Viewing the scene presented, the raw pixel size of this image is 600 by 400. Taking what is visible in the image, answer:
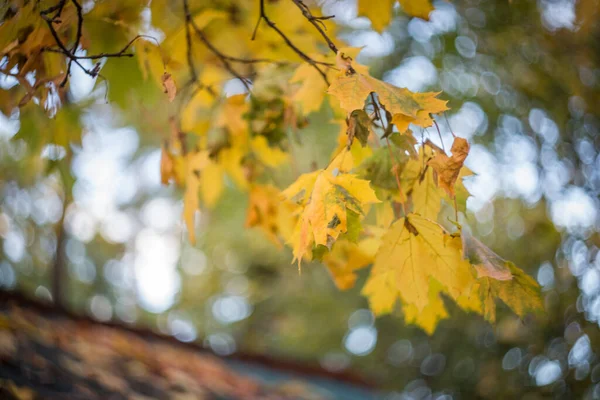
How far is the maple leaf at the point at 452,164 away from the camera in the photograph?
85 cm

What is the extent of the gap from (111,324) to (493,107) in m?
2.56

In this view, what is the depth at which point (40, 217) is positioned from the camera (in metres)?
6.16

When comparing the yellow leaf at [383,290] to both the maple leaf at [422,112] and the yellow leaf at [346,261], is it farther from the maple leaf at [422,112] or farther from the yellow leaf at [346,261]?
the maple leaf at [422,112]

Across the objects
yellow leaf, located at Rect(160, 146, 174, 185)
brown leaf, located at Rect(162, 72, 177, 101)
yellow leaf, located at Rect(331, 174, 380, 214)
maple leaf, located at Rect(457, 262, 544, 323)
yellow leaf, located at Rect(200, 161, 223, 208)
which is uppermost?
yellow leaf, located at Rect(200, 161, 223, 208)

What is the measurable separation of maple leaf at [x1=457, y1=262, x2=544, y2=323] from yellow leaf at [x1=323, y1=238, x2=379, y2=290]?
0.40 meters

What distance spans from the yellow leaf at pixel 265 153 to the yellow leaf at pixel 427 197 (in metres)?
0.59

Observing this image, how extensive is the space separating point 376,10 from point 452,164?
61 cm

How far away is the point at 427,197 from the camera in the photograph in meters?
1.03

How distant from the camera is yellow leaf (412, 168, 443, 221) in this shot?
3.37 ft

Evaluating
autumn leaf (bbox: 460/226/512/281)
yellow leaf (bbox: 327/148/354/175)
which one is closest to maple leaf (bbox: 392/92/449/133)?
yellow leaf (bbox: 327/148/354/175)

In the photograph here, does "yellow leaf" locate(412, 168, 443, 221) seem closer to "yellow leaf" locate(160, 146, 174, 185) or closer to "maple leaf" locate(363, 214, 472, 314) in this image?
"maple leaf" locate(363, 214, 472, 314)

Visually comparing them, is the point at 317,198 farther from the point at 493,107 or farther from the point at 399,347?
the point at 399,347

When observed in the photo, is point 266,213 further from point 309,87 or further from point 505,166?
point 505,166

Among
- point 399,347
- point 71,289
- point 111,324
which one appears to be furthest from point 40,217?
point 399,347
